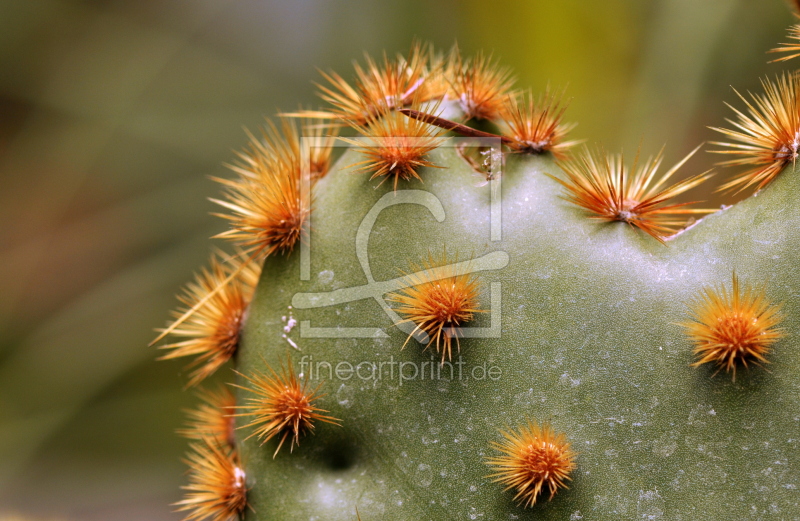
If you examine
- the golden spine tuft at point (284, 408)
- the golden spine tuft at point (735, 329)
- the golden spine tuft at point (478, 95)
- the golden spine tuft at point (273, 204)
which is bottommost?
the golden spine tuft at point (284, 408)

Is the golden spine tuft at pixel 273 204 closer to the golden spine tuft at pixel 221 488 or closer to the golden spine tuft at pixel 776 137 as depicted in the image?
the golden spine tuft at pixel 221 488

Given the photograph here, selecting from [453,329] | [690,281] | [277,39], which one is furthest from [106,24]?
[690,281]

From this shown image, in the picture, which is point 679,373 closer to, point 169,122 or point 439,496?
point 439,496

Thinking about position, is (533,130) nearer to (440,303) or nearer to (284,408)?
(440,303)

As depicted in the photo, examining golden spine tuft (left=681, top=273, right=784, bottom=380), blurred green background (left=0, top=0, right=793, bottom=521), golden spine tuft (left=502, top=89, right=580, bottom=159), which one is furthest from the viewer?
blurred green background (left=0, top=0, right=793, bottom=521)

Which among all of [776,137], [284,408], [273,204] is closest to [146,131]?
[273,204]

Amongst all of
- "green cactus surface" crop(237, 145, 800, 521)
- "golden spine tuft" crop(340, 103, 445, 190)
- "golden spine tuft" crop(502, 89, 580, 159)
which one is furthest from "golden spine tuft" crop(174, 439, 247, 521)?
"golden spine tuft" crop(502, 89, 580, 159)

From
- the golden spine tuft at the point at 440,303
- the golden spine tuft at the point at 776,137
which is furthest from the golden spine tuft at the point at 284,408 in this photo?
the golden spine tuft at the point at 776,137

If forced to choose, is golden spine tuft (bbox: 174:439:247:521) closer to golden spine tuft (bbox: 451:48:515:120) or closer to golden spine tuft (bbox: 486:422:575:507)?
golden spine tuft (bbox: 486:422:575:507)
